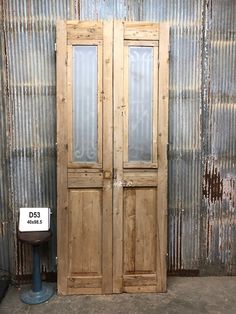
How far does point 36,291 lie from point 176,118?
2196 mm

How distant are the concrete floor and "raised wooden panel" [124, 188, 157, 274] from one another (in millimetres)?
285

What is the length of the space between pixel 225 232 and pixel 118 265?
1216 mm

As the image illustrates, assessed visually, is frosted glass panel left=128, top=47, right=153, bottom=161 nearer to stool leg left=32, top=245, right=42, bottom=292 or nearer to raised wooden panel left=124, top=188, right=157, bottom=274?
raised wooden panel left=124, top=188, right=157, bottom=274

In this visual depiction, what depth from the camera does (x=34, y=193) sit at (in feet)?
11.4

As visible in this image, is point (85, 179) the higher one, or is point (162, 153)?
point (162, 153)

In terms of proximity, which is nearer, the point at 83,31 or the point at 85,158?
the point at 83,31

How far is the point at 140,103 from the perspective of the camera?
10.7 ft

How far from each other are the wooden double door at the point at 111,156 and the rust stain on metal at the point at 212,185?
56 cm

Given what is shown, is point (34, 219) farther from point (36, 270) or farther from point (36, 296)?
point (36, 296)

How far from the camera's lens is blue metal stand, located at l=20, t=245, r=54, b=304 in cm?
323

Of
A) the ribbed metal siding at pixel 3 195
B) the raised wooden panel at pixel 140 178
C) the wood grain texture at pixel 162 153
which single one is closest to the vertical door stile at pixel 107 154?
the raised wooden panel at pixel 140 178

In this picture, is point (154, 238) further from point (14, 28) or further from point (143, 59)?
point (14, 28)

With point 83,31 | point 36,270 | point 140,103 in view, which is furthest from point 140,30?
point 36,270

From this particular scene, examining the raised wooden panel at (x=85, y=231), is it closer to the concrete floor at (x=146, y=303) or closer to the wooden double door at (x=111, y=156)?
the wooden double door at (x=111, y=156)
